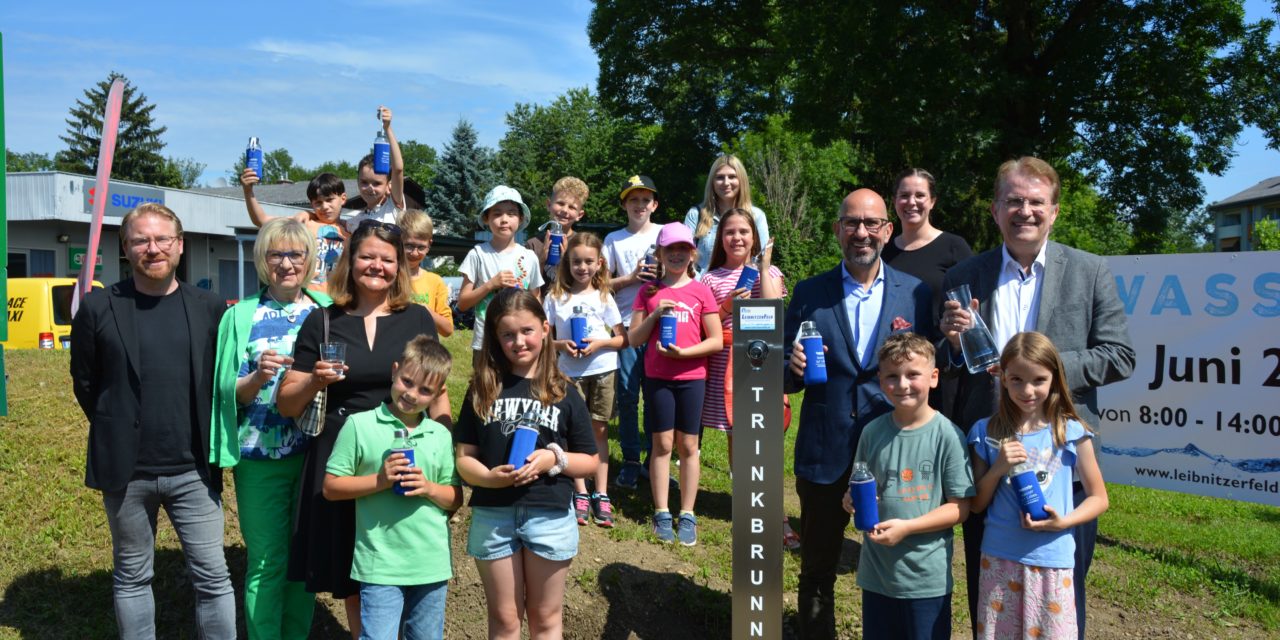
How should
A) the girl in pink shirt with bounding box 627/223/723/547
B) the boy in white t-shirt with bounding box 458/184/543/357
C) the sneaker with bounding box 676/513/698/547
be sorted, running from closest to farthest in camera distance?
the girl in pink shirt with bounding box 627/223/723/547 → the sneaker with bounding box 676/513/698/547 → the boy in white t-shirt with bounding box 458/184/543/357

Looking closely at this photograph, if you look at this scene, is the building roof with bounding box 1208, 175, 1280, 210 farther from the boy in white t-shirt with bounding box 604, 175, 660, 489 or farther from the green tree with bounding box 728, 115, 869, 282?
the boy in white t-shirt with bounding box 604, 175, 660, 489

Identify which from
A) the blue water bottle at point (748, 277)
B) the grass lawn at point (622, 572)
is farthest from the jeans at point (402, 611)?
the blue water bottle at point (748, 277)

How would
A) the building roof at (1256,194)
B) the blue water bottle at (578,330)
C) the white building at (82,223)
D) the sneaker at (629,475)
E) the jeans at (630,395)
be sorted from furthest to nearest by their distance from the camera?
1. the building roof at (1256,194)
2. the white building at (82,223)
3. the sneaker at (629,475)
4. the jeans at (630,395)
5. the blue water bottle at (578,330)

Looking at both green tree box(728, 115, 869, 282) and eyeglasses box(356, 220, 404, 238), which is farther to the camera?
green tree box(728, 115, 869, 282)

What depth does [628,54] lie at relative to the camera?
26.5m

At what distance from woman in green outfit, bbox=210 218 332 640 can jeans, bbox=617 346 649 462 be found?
9.08ft

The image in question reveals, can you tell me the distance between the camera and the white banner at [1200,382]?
230 inches

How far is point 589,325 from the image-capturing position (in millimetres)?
5453

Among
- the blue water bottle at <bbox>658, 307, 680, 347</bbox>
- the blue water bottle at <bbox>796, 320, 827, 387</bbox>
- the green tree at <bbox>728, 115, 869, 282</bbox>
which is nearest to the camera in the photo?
the blue water bottle at <bbox>796, 320, 827, 387</bbox>

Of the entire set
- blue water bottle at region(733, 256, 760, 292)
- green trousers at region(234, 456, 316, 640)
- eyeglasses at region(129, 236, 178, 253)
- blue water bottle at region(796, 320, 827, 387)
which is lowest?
green trousers at region(234, 456, 316, 640)

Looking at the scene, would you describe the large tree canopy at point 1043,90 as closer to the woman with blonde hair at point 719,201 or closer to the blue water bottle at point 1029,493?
the woman with blonde hair at point 719,201

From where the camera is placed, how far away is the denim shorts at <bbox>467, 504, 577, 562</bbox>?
3480 millimetres

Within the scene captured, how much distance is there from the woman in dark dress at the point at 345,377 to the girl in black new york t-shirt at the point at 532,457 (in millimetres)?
322

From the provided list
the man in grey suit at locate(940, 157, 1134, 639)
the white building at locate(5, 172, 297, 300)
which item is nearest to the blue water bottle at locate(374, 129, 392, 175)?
the man in grey suit at locate(940, 157, 1134, 639)
